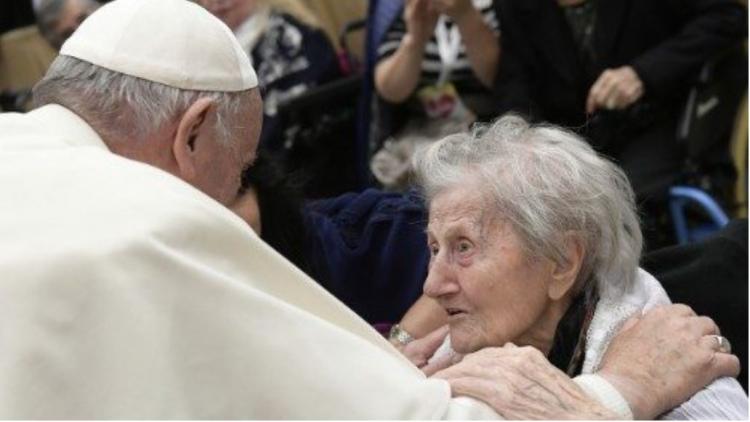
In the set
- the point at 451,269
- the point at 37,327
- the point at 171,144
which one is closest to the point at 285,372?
the point at 37,327

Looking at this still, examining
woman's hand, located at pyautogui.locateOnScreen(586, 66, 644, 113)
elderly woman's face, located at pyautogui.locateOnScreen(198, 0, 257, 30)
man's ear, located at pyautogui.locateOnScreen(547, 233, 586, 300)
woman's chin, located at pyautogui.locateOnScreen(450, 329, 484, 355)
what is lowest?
elderly woman's face, located at pyautogui.locateOnScreen(198, 0, 257, 30)

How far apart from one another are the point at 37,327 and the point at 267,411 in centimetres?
32

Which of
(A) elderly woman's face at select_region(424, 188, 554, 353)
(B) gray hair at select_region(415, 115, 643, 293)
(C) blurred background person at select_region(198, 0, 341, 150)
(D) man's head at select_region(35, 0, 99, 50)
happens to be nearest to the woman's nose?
(A) elderly woman's face at select_region(424, 188, 554, 353)

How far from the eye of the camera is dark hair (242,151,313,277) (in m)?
3.15

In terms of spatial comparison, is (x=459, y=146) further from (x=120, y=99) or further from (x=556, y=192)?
(x=120, y=99)

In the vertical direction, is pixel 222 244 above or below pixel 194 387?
above

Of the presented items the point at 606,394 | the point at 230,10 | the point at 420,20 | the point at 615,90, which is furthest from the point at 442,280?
the point at 230,10

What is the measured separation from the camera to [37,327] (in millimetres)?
1750

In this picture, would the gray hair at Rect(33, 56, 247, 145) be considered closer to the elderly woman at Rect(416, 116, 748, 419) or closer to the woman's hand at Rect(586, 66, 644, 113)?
the elderly woman at Rect(416, 116, 748, 419)

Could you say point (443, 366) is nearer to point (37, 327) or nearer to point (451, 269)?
point (451, 269)

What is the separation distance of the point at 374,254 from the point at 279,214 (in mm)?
246

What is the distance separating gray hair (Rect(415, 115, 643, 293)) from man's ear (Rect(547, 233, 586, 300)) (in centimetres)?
1

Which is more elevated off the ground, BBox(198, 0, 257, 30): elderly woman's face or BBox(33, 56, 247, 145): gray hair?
BBox(33, 56, 247, 145): gray hair

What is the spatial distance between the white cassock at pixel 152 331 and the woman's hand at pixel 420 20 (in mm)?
2589
